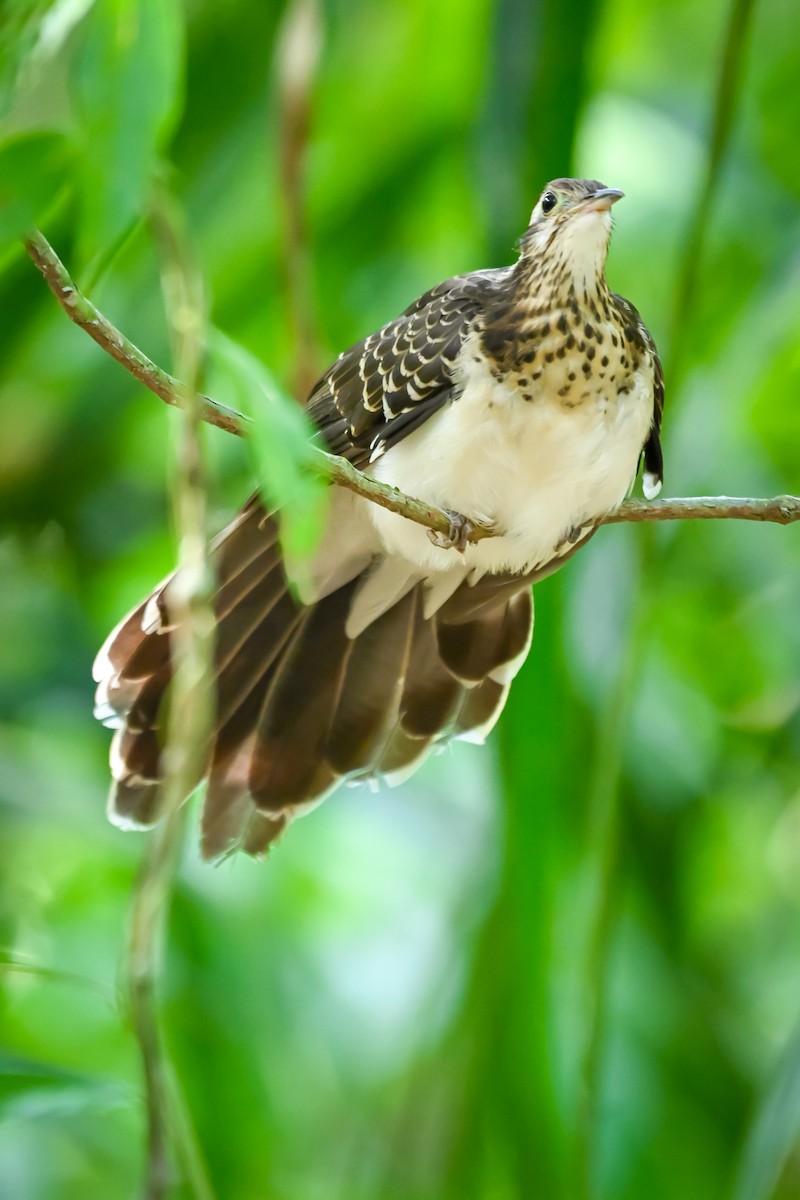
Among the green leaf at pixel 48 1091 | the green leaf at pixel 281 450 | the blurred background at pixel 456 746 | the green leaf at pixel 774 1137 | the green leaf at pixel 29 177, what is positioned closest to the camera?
the green leaf at pixel 281 450

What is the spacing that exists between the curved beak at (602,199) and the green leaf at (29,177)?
1210 mm

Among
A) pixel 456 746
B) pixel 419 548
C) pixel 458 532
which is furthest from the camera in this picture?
pixel 456 746

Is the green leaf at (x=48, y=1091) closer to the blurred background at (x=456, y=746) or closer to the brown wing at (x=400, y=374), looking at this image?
the blurred background at (x=456, y=746)

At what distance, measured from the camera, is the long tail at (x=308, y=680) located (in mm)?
2498

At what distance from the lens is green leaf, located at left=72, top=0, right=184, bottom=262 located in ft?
3.66

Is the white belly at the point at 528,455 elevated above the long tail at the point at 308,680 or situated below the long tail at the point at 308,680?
above

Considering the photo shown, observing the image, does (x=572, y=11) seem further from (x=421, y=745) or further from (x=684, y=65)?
(x=684, y=65)

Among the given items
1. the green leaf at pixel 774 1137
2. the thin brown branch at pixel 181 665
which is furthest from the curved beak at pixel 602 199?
the green leaf at pixel 774 1137

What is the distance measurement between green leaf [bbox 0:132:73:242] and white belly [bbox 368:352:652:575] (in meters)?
1.20

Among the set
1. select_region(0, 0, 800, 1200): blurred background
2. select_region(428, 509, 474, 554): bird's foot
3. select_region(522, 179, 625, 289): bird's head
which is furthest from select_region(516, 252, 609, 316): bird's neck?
select_region(0, 0, 800, 1200): blurred background

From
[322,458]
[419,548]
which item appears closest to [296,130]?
[419,548]

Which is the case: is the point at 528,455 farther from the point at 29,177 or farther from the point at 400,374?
the point at 29,177

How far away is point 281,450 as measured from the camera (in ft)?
3.47

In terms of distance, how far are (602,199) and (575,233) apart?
95mm
